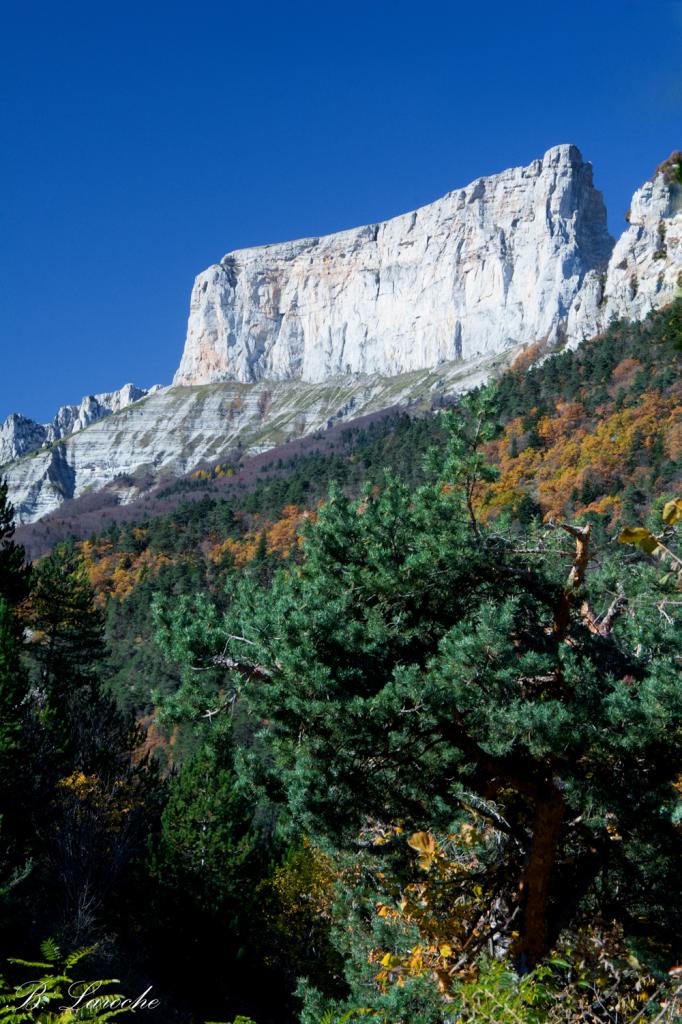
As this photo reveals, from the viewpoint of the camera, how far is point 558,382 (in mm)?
73000

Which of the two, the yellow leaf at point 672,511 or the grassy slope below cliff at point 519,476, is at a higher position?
the grassy slope below cliff at point 519,476

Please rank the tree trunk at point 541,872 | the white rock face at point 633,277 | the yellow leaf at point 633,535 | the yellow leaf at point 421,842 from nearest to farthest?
the yellow leaf at point 633,535 < the yellow leaf at point 421,842 < the tree trunk at point 541,872 < the white rock face at point 633,277

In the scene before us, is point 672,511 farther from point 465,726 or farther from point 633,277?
point 633,277

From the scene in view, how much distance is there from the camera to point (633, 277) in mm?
122125

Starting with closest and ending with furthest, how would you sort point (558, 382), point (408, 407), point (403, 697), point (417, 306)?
point (403, 697) < point (558, 382) < point (408, 407) < point (417, 306)

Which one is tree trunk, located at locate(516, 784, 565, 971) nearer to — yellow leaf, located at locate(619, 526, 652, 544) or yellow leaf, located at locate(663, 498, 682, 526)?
yellow leaf, located at locate(663, 498, 682, 526)

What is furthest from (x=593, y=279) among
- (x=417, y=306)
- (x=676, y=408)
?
(x=676, y=408)

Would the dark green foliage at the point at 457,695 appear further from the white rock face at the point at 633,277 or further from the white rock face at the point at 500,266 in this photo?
the white rock face at the point at 500,266

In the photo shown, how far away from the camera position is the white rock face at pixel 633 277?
110562 mm

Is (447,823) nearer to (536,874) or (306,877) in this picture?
(536,874)

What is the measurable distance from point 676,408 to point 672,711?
52817 millimetres

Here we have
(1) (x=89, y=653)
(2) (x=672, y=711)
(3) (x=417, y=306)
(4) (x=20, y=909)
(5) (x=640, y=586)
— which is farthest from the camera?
(3) (x=417, y=306)

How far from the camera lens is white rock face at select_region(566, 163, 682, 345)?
11056 cm

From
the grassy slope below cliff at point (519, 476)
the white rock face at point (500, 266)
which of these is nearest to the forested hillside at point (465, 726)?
the grassy slope below cliff at point (519, 476)
